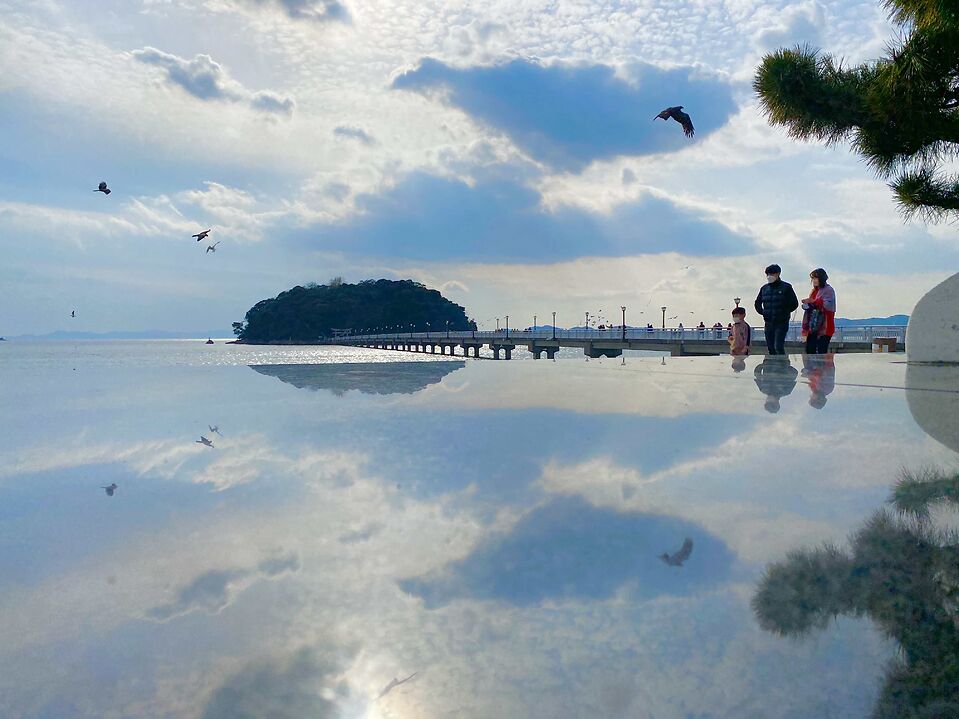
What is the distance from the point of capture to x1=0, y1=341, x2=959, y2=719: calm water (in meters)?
1.63

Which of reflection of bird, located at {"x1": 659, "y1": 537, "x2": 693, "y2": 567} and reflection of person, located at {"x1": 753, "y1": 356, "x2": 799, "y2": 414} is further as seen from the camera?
reflection of person, located at {"x1": 753, "y1": 356, "x2": 799, "y2": 414}

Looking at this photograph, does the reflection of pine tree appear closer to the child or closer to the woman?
the woman

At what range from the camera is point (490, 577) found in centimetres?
226

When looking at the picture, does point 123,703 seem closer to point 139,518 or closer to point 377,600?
point 377,600

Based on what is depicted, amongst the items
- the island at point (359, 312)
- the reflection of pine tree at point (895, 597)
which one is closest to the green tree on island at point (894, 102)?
the reflection of pine tree at point (895, 597)

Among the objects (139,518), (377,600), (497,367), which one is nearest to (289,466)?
(139,518)

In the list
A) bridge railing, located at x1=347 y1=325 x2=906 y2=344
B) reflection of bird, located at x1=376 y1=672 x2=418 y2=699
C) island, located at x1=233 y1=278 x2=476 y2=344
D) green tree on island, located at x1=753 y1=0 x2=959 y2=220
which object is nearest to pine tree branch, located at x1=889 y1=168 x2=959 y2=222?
green tree on island, located at x1=753 y1=0 x2=959 y2=220

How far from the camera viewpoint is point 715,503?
2.93m

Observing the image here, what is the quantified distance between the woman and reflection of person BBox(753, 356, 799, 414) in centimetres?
233

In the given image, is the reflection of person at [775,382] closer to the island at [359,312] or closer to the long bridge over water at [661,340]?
the long bridge over water at [661,340]

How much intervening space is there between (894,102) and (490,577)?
15.4 meters

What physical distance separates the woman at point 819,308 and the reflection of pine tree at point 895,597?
35.5 feet

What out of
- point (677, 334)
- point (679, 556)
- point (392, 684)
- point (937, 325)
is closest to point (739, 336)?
point (937, 325)

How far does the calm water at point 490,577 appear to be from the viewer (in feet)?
5.34
